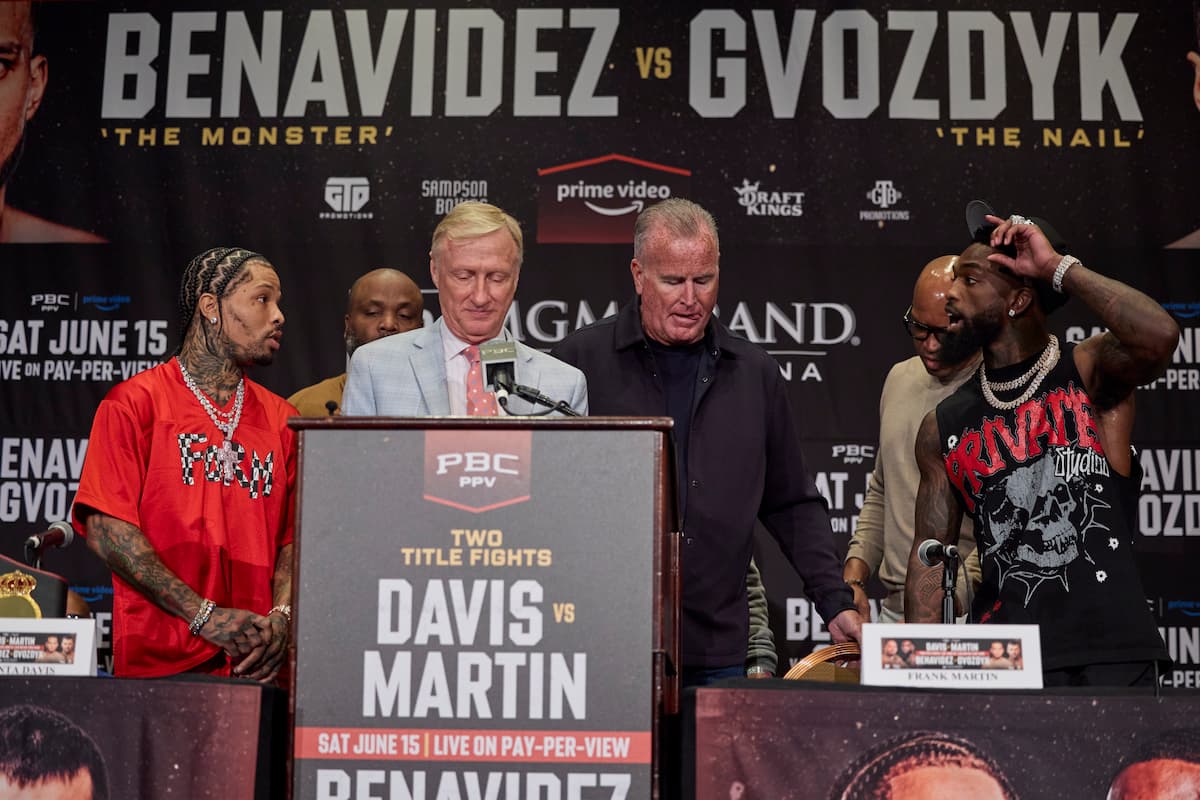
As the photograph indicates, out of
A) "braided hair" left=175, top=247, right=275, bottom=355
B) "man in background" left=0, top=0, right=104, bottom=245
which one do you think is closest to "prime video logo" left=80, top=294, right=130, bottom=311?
"man in background" left=0, top=0, right=104, bottom=245

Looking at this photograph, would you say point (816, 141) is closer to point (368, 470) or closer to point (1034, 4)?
point (1034, 4)

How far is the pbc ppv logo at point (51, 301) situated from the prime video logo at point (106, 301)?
6cm

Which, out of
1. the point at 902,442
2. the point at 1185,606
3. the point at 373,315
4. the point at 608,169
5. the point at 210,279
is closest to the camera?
the point at 210,279

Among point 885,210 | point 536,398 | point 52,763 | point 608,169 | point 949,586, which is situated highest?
point 608,169

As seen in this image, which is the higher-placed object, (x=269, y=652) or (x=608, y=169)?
(x=608, y=169)

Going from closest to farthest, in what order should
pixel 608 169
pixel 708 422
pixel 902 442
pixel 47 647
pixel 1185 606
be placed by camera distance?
1. pixel 47 647
2. pixel 708 422
3. pixel 902 442
4. pixel 1185 606
5. pixel 608 169

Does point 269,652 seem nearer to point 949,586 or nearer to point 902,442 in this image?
point 949,586

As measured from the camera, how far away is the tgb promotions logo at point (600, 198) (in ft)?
17.8

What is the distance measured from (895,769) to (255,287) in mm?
1998

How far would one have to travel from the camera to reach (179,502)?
308 centimetres

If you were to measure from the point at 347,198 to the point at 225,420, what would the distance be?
2434mm

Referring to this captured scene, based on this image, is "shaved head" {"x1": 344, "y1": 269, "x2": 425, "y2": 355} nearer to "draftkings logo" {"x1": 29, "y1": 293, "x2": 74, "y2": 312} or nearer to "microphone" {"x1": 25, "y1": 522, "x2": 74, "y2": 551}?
"draftkings logo" {"x1": 29, "y1": 293, "x2": 74, "y2": 312}

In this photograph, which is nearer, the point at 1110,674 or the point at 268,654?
the point at 1110,674

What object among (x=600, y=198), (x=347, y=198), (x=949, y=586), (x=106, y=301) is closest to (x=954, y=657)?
(x=949, y=586)
